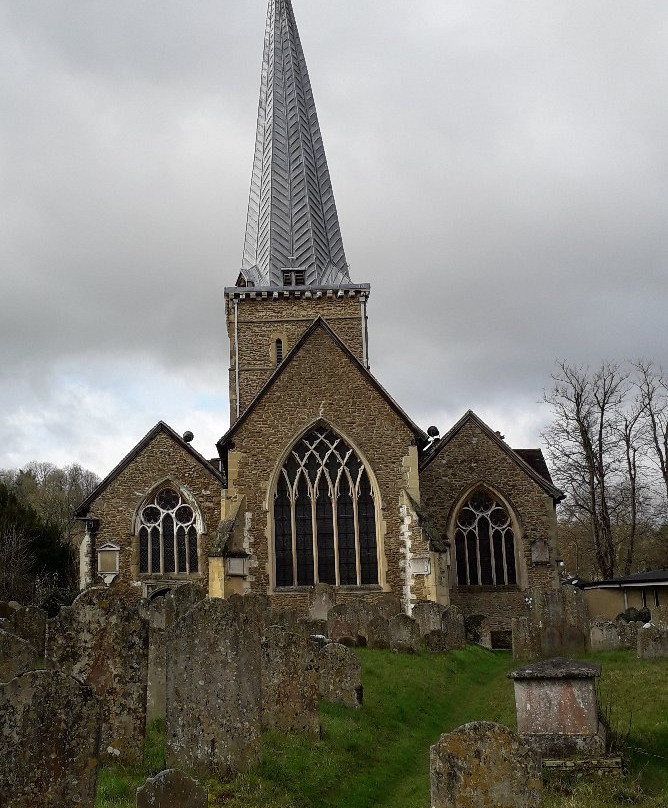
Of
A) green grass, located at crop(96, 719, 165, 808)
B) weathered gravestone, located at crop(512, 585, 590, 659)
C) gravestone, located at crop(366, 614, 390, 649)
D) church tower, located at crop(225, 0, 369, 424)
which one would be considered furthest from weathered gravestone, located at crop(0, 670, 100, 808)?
church tower, located at crop(225, 0, 369, 424)

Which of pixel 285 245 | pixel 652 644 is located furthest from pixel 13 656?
pixel 285 245

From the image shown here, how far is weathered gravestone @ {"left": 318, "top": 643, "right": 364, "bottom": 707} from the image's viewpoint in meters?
11.1

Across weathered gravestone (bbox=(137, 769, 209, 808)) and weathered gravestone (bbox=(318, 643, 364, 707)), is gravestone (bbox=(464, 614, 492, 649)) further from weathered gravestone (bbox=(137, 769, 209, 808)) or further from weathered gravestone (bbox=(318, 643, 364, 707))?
weathered gravestone (bbox=(137, 769, 209, 808))

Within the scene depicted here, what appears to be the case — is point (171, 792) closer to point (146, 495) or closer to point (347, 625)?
point (347, 625)

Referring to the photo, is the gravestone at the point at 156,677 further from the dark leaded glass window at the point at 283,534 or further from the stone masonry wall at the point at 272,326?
the stone masonry wall at the point at 272,326

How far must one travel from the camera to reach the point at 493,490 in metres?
26.7

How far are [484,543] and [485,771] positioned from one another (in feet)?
69.1

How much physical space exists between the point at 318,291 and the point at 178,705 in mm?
28182

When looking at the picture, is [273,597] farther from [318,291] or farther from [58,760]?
[58,760]

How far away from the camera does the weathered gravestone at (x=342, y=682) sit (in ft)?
36.3

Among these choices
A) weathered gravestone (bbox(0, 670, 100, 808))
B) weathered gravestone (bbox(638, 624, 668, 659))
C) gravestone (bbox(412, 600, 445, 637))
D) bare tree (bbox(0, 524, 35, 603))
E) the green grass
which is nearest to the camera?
weathered gravestone (bbox(0, 670, 100, 808))

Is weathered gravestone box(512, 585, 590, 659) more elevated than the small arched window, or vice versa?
the small arched window

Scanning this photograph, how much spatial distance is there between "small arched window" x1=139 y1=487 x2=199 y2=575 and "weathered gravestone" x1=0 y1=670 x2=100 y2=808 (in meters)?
21.3

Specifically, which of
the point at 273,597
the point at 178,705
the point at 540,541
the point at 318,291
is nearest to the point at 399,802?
the point at 178,705
